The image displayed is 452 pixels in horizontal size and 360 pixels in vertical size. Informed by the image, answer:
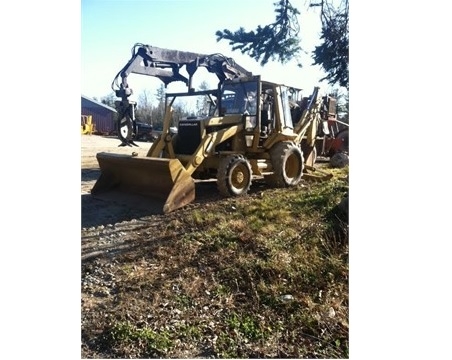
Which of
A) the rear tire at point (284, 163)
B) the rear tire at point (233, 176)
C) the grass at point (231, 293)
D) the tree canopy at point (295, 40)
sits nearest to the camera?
the grass at point (231, 293)

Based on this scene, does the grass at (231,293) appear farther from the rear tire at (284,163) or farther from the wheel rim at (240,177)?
the rear tire at (284,163)

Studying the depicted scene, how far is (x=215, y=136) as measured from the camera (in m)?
5.50

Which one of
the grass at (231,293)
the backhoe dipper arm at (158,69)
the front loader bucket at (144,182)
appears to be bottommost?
the grass at (231,293)

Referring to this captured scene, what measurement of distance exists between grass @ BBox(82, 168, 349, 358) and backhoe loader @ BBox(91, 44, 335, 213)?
122cm

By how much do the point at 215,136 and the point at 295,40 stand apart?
1.59 m

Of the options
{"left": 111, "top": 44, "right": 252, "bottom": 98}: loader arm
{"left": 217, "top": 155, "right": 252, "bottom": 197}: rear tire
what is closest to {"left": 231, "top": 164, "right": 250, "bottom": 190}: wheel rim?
{"left": 217, "top": 155, "right": 252, "bottom": 197}: rear tire

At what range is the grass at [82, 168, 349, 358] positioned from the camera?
8.02ft

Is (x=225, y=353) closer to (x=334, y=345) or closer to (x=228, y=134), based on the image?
(x=334, y=345)

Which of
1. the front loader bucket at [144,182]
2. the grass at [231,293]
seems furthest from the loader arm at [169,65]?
the grass at [231,293]

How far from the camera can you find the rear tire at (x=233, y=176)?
5242 mm

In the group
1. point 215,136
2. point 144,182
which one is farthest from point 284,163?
point 144,182

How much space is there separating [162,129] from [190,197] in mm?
1693

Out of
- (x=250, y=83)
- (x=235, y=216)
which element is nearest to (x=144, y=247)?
(x=235, y=216)

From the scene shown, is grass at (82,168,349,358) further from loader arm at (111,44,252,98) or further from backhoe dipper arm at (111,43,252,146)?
loader arm at (111,44,252,98)
